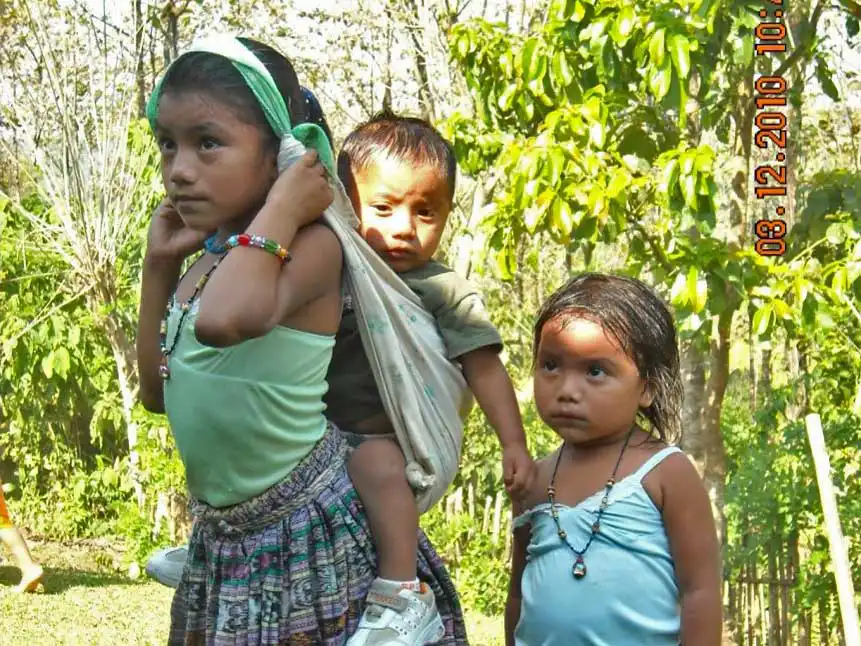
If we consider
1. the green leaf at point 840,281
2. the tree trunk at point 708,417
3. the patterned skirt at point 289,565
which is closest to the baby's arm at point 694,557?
the patterned skirt at point 289,565

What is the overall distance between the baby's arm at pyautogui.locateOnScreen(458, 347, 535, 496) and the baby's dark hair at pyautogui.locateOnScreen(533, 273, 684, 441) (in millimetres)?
150

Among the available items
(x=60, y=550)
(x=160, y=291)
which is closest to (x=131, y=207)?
(x=60, y=550)

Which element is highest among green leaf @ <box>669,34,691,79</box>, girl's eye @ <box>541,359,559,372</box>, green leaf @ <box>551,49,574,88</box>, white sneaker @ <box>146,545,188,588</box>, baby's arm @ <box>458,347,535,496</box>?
green leaf @ <box>551,49,574,88</box>

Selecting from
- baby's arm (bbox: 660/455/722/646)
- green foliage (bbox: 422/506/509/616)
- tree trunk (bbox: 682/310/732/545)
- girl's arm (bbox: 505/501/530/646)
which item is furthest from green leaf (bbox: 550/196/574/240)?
green foliage (bbox: 422/506/509/616)

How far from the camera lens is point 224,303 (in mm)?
1657

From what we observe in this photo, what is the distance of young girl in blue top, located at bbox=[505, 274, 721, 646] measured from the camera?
2.03 meters

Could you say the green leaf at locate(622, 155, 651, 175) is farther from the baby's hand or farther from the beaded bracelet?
the beaded bracelet

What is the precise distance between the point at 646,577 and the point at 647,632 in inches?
3.3

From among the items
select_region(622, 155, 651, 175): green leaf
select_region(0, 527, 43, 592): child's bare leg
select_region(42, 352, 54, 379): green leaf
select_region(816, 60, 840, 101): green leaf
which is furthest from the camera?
select_region(42, 352, 54, 379): green leaf

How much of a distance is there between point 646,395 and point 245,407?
737mm

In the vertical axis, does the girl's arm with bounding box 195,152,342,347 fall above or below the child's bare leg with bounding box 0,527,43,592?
above

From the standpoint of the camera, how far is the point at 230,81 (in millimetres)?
1794

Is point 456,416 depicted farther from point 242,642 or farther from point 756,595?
point 756,595
